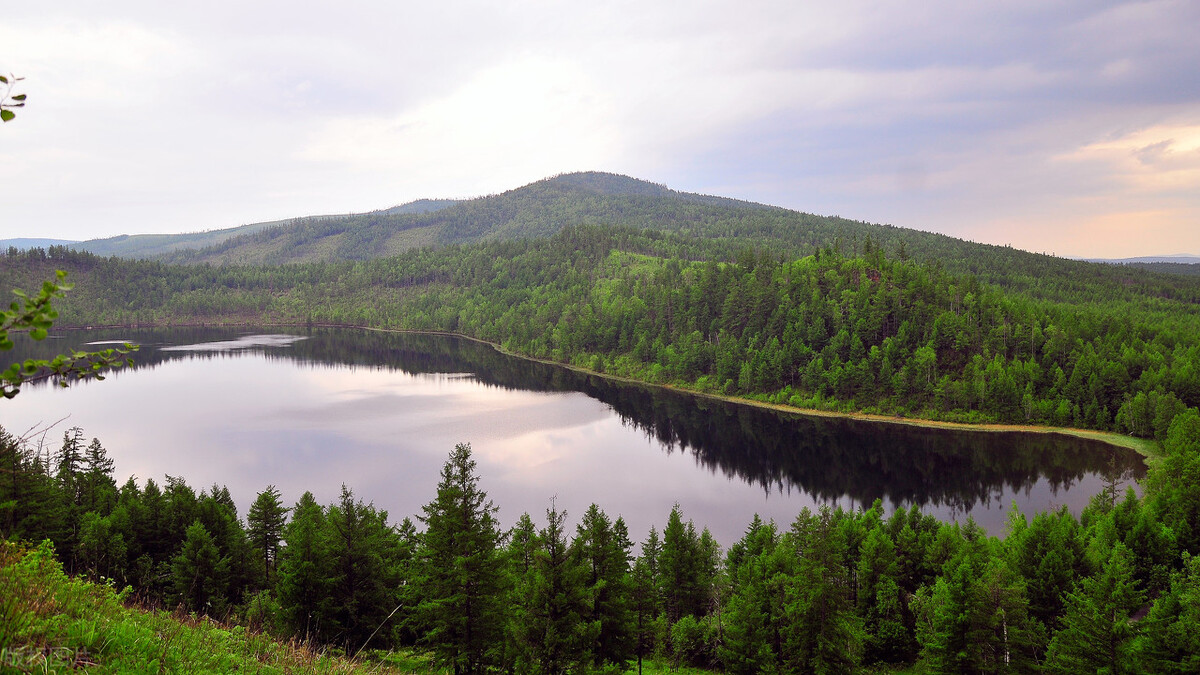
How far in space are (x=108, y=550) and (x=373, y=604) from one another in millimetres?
13175

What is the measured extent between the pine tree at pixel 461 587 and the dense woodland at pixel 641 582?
7 centimetres

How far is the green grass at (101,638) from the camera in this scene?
712 centimetres

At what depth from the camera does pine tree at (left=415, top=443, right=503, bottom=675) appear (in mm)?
23688

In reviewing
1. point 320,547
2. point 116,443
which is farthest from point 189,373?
point 320,547

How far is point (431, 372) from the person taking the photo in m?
123

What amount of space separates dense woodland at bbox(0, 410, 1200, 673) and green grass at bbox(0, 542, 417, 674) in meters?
11.8

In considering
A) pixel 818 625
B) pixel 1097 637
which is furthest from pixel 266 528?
pixel 1097 637

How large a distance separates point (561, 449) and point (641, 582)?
127 ft

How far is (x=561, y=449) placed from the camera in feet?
231

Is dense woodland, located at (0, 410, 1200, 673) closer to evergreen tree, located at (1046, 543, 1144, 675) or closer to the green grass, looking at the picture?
evergreen tree, located at (1046, 543, 1144, 675)

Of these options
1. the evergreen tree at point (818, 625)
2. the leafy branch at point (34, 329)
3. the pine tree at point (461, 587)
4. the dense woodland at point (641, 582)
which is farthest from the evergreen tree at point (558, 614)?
the leafy branch at point (34, 329)

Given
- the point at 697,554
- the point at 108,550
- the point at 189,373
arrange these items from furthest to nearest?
1. the point at 189,373
2. the point at 697,554
3. the point at 108,550

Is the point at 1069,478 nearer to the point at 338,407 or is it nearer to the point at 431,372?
the point at 338,407

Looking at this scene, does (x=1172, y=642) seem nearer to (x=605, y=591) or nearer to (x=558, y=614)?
(x=605, y=591)
